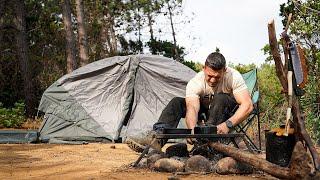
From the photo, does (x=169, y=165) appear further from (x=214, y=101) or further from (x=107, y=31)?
(x=107, y=31)

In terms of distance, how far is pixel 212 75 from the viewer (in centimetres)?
379

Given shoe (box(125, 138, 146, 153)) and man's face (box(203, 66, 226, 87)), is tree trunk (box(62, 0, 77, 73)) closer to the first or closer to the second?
shoe (box(125, 138, 146, 153))

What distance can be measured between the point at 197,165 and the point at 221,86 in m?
0.81

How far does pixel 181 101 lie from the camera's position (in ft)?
13.0

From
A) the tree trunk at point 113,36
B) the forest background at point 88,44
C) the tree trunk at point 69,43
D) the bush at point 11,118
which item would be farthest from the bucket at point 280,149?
the tree trunk at point 113,36

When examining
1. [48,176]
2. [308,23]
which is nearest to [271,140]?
[48,176]

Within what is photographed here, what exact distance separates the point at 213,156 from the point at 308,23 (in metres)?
5.59

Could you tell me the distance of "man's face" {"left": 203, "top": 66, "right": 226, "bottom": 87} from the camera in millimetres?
3770

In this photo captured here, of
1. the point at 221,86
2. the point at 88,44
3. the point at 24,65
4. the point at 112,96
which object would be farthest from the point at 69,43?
the point at 221,86

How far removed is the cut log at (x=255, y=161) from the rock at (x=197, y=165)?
0.51 feet

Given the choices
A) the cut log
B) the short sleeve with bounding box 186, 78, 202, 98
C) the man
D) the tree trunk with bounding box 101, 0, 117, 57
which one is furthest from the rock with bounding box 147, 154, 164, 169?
the tree trunk with bounding box 101, 0, 117, 57

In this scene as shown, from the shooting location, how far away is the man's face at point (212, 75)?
377 cm

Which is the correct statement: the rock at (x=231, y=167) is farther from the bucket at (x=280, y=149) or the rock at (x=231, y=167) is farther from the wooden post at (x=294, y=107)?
the wooden post at (x=294, y=107)

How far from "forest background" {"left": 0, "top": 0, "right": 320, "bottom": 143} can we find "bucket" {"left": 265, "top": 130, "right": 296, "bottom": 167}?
3541 millimetres
